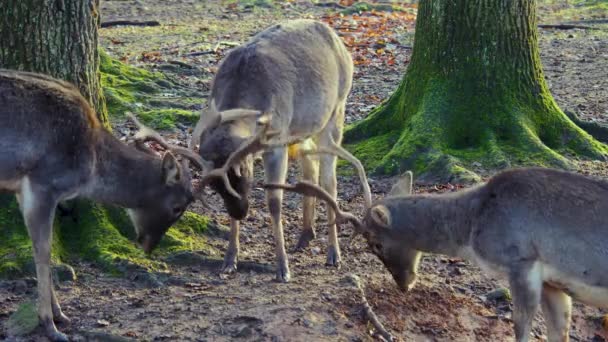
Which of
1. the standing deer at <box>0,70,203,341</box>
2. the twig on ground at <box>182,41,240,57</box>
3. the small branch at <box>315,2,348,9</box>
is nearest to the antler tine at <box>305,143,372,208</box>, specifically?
the standing deer at <box>0,70,203,341</box>

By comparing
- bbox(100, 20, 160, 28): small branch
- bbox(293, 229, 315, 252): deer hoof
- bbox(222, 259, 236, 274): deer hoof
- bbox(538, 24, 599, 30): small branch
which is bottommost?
bbox(100, 20, 160, 28): small branch

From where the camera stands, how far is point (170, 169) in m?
7.61

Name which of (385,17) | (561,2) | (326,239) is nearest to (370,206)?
(326,239)

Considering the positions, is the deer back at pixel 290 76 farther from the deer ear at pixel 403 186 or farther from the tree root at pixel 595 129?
the tree root at pixel 595 129

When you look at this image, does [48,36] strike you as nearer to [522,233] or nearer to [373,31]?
[522,233]

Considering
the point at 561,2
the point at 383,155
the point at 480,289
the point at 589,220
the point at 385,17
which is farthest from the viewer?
the point at 561,2

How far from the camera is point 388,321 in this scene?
752 cm

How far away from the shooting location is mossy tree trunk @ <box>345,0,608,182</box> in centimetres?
1070

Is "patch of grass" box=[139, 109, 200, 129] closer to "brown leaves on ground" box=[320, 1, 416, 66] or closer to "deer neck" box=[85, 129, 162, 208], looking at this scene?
"deer neck" box=[85, 129, 162, 208]

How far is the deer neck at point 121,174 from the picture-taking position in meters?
7.47

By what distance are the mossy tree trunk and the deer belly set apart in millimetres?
3651

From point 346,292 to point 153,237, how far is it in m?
1.55

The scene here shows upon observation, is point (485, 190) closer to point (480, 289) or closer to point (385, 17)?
point (480, 289)

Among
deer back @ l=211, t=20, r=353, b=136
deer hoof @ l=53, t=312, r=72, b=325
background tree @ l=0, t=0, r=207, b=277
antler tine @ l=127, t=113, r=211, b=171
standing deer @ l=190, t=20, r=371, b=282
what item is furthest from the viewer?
deer back @ l=211, t=20, r=353, b=136
